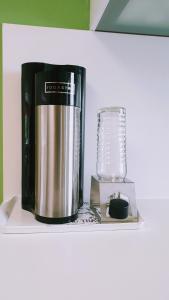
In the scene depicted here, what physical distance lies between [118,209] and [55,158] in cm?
19

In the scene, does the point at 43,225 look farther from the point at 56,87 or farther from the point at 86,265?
the point at 56,87

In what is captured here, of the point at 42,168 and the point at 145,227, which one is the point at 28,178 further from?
the point at 145,227

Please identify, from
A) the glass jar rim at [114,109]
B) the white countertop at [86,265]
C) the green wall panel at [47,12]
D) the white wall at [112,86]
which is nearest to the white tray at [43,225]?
the white countertop at [86,265]

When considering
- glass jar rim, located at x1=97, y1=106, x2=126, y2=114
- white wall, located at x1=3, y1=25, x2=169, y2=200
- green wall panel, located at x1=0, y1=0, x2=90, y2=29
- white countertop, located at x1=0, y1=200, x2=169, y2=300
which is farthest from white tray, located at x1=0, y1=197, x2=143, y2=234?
green wall panel, located at x1=0, y1=0, x2=90, y2=29

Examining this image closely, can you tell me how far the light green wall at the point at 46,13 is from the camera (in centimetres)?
82

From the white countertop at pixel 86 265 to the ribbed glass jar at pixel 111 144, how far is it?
0.27 meters

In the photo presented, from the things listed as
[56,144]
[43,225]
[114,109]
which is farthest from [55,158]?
[114,109]

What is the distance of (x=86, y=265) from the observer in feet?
1.46

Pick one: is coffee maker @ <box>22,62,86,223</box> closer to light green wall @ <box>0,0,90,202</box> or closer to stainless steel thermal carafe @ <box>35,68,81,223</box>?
stainless steel thermal carafe @ <box>35,68,81,223</box>

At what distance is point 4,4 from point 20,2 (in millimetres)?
50

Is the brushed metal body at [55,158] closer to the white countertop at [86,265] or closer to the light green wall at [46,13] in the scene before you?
the white countertop at [86,265]

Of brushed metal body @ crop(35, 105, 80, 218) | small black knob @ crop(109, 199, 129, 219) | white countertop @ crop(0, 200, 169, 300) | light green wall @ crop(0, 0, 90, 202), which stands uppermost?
light green wall @ crop(0, 0, 90, 202)

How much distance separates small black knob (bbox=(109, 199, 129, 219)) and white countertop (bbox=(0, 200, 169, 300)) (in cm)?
4

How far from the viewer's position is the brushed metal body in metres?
0.58
